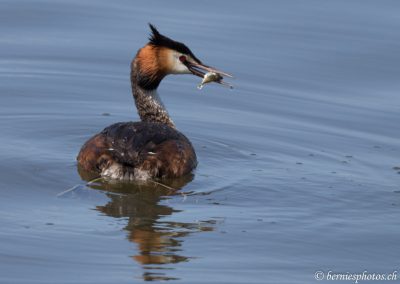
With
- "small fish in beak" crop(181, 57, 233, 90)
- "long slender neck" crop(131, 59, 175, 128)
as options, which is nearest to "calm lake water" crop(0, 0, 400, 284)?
"long slender neck" crop(131, 59, 175, 128)

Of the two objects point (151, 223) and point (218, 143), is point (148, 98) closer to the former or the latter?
point (218, 143)

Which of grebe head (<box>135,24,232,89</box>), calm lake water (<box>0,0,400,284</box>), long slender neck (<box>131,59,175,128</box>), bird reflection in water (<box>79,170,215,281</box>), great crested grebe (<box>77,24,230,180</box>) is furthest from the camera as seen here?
long slender neck (<box>131,59,175,128</box>)

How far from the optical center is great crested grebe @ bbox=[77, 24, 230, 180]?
380 inches

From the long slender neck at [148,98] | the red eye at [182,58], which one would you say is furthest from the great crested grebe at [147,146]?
the long slender neck at [148,98]

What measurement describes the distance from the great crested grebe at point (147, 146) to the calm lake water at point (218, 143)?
0.53 ft

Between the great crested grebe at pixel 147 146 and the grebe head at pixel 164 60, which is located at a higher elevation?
the grebe head at pixel 164 60

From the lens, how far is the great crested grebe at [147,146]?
31.7 feet

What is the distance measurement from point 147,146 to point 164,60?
1.31m

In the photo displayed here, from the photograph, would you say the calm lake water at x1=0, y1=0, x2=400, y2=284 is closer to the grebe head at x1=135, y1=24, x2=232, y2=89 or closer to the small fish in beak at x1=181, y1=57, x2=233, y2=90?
the small fish in beak at x1=181, y1=57, x2=233, y2=90

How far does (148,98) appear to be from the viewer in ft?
36.0

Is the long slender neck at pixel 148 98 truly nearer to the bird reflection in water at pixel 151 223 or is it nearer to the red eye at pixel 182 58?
the red eye at pixel 182 58

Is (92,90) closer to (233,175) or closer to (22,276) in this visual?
(233,175)

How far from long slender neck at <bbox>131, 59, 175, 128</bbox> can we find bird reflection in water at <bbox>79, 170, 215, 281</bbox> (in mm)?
1129

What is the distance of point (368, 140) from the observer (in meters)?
11.3
